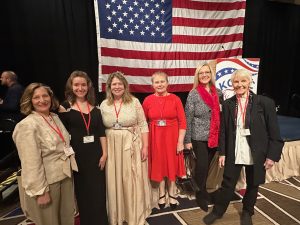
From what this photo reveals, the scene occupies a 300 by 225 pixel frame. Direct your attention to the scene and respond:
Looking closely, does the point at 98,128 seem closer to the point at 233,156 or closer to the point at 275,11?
the point at 233,156

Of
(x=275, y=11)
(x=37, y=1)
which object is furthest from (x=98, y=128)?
(x=275, y=11)

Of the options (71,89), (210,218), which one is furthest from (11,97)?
(210,218)

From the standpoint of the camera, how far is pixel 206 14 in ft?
13.5

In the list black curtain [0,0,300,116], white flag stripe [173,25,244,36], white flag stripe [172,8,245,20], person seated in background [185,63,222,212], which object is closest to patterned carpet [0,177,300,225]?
person seated in background [185,63,222,212]

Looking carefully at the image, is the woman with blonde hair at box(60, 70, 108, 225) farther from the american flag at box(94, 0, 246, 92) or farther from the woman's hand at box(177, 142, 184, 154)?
the american flag at box(94, 0, 246, 92)

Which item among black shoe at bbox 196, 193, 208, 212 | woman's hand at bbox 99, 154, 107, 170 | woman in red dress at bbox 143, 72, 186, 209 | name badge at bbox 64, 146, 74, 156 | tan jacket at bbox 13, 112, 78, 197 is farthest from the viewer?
black shoe at bbox 196, 193, 208, 212

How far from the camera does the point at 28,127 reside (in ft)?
5.11

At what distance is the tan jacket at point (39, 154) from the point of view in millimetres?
1552

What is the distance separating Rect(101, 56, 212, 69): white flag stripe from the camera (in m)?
3.54

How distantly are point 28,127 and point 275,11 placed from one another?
18.9 feet

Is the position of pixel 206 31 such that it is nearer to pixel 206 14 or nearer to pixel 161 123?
pixel 206 14

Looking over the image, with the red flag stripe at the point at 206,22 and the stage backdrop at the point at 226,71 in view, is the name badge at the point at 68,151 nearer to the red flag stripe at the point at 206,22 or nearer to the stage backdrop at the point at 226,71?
the stage backdrop at the point at 226,71

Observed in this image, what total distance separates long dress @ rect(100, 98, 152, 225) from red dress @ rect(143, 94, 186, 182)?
161 mm

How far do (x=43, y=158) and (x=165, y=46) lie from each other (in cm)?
278
